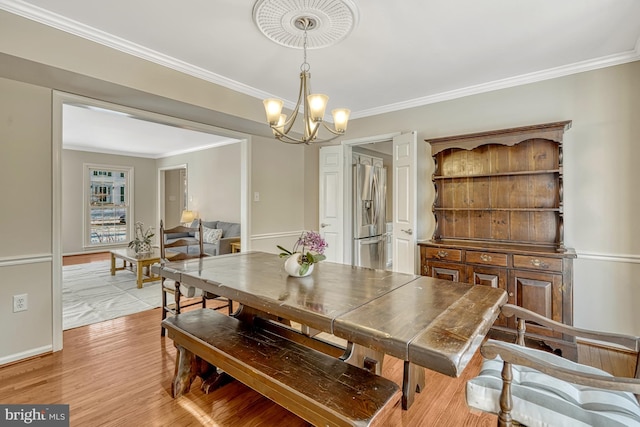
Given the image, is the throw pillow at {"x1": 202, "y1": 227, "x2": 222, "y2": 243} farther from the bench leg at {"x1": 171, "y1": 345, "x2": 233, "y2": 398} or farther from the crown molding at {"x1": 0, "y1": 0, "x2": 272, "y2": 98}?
the bench leg at {"x1": 171, "y1": 345, "x2": 233, "y2": 398}

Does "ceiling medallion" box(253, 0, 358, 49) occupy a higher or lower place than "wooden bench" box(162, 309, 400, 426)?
higher

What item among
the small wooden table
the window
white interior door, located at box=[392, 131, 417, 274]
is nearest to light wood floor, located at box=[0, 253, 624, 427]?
white interior door, located at box=[392, 131, 417, 274]

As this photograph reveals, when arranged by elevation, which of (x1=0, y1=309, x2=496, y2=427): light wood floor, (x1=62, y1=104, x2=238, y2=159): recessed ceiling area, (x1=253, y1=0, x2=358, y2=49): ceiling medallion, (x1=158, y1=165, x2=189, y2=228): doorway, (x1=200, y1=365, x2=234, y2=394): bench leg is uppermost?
(x1=62, y1=104, x2=238, y2=159): recessed ceiling area

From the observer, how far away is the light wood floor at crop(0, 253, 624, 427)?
175cm

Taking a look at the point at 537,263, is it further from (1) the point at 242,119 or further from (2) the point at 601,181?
(1) the point at 242,119

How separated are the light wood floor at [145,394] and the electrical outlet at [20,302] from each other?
1.35 feet

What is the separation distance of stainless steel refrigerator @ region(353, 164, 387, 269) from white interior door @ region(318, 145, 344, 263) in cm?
40

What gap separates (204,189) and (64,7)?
4916 millimetres

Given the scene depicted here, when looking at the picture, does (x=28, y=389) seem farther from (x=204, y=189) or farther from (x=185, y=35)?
(x=204, y=189)

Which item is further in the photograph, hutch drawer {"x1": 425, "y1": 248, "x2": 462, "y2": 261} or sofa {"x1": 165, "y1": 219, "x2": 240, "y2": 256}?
sofa {"x1": 165, "y1": 219, "x2": 240, "y2": 256}

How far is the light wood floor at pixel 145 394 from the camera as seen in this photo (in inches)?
69.0

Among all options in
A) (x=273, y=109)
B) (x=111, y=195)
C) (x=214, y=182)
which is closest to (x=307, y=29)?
(x=273, y=109)

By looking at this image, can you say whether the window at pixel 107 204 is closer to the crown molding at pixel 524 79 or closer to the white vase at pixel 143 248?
the white vase at pixel 143 248

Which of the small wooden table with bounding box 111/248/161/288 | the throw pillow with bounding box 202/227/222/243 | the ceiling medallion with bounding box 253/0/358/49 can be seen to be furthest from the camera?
the throw pillow with bounding box 202/227/222/243
